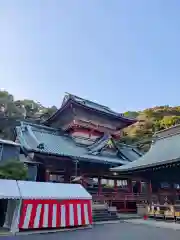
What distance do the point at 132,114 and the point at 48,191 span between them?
4630cm

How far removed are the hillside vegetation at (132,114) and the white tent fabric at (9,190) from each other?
2260 centimetres

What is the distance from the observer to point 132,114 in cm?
5562

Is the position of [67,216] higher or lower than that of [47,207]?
lower

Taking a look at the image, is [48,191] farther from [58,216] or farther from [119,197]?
[119,197]

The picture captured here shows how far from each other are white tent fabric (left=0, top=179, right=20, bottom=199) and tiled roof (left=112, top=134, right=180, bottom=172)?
24.9 ft

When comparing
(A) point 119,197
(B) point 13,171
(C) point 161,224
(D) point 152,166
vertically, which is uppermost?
(D) point 152,166

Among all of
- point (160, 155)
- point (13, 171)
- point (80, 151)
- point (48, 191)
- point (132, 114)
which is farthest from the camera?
point (132, 114)

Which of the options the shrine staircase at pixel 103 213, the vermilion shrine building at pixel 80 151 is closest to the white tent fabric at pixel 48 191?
the shrine staircase at pixel 103 213

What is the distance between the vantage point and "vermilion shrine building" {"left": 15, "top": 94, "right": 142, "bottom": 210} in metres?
17.1

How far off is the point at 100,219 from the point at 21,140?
26.4 ft

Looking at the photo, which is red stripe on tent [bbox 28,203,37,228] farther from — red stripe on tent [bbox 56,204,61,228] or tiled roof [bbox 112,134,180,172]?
tiled roof [bbox 112,134,180,172]

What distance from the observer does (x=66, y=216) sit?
10922mm

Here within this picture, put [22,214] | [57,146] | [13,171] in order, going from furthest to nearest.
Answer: [57,146] → [13,171] → [22,214]

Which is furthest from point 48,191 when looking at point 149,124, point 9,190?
point 149,124
